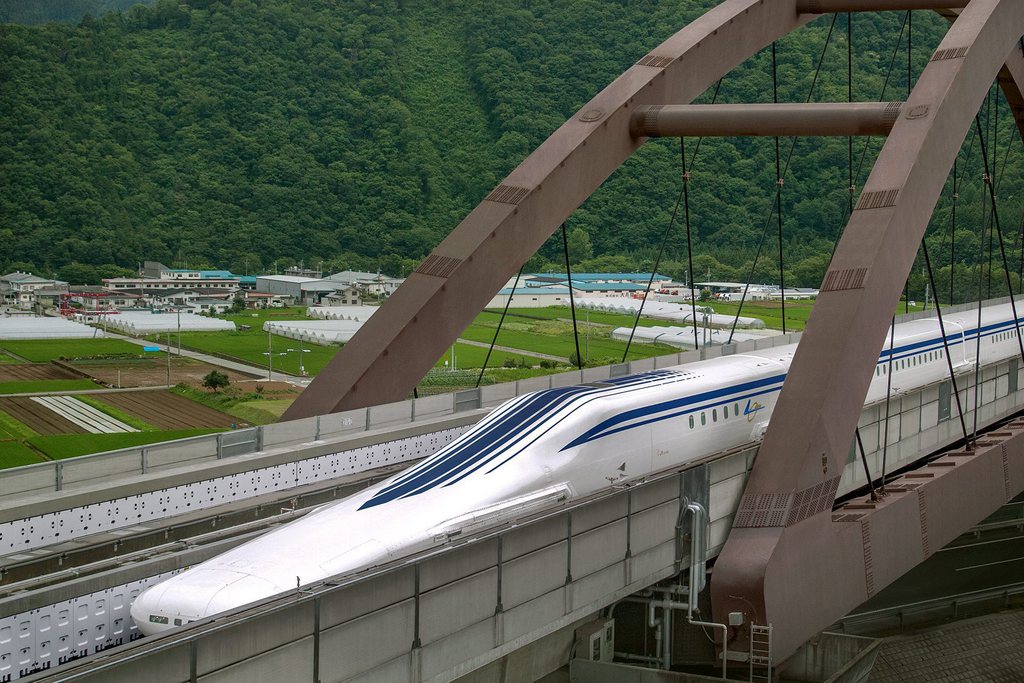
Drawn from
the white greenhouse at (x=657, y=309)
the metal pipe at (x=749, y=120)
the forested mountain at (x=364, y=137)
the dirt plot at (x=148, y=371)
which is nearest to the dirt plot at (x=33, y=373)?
the dirt plot at (x=148, y=371)

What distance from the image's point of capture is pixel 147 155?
139m

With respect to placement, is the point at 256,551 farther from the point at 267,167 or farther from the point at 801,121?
the point at 267,167

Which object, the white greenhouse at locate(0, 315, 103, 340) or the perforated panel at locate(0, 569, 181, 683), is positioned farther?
the white greenhouse at locate(0, 315, 103, 340)

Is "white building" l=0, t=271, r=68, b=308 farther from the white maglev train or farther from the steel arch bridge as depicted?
the white maglev train

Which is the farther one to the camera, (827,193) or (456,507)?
(827,193)

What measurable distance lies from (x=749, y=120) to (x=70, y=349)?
259 feet

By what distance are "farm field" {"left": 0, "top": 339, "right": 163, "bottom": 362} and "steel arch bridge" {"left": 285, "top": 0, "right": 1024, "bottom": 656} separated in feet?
240

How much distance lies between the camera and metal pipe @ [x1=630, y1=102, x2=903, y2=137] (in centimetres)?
2295

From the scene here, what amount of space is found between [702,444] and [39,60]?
467 feet

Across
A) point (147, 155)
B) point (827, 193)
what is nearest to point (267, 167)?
point (147, 155)

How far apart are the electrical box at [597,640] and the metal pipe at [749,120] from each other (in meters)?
10.4

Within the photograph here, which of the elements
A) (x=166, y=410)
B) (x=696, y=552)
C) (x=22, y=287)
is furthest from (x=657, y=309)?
(x=696, y=552)

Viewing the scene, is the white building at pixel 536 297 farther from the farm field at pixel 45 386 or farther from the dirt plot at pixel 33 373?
Answer: the farm field at pixel 45 386

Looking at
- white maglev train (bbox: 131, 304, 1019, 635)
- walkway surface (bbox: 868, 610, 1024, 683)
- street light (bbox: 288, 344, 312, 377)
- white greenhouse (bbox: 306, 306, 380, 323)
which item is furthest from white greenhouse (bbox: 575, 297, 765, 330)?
white maglev train (bbox: 131, 304, 1019, 635)
